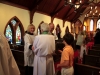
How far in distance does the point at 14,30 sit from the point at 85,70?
6.81m

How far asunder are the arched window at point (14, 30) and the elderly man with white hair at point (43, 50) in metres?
5.75

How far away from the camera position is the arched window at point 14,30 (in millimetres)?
8617

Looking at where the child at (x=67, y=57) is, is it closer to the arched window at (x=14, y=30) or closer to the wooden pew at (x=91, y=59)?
the wooden pew at (x=91, y=59)

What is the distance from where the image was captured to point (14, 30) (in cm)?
896

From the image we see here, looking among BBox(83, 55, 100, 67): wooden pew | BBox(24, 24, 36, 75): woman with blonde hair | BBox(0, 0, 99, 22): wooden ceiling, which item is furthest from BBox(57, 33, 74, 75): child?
BBox(0, 0, 99, 22): wooden ceiling

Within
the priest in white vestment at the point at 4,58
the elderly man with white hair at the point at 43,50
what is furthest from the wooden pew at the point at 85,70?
the priest in white vestment at the point at 4,58

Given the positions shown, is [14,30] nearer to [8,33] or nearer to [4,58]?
[8,33]

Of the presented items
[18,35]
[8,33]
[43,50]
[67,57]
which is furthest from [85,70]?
[18,35]

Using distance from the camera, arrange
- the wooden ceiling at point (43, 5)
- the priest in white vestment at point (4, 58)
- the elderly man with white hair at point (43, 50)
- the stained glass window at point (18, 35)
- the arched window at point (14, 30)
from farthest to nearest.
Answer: the stained glass window at point (18, 35), the arched window at point (14, 30), the wooden ceiling at point (43, 5), the elderly man with white hair at point (43, 50), the priest in white vestment at point (4, 58)

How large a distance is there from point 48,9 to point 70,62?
9426 mm

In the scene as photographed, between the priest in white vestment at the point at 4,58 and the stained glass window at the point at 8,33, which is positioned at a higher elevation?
the stained glass window at the point at 8,33

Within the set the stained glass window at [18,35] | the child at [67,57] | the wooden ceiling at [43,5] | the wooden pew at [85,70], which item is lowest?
the wooden pew at [85,70]

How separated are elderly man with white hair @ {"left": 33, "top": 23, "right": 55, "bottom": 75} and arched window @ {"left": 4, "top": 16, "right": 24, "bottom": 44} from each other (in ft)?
18.9

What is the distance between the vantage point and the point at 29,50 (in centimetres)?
346
